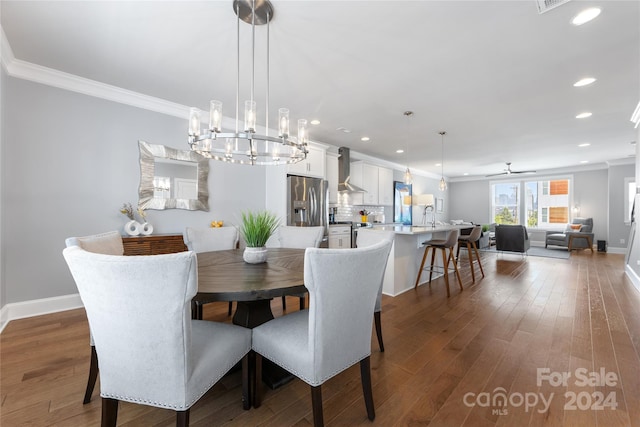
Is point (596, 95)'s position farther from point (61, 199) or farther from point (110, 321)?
point (61, 199)

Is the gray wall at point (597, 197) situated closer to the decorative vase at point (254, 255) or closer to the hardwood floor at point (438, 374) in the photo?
the hardwood floor at point (438, 374)

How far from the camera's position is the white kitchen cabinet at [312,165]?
439 centimetres

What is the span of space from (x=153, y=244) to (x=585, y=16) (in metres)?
4.37

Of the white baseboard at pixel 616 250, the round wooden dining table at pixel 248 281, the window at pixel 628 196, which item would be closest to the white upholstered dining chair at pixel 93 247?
the round wooden dining table at pixel 248 281

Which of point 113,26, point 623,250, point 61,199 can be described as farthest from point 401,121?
point 623,250

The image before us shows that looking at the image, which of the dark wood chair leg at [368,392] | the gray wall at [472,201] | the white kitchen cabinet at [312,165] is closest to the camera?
the dark wood chair leg at [368,392]

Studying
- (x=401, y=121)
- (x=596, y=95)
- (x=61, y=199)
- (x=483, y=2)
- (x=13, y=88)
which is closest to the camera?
(x=483, y=2)

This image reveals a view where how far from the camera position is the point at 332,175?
5.37m

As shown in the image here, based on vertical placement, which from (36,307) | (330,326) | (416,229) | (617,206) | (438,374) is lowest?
(438,374)

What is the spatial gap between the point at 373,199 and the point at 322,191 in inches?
90.2

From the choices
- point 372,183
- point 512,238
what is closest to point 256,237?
point 372,183

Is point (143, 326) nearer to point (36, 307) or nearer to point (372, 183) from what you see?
point (36, 307)

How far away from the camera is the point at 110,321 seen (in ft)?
3.27

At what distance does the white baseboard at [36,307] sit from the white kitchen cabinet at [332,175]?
412 centimetres
